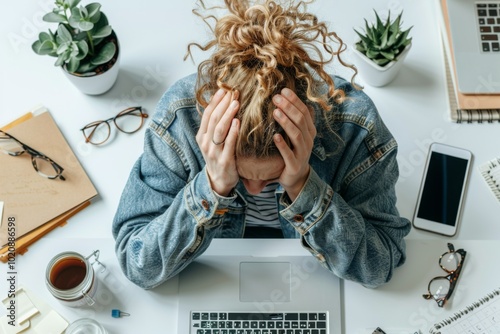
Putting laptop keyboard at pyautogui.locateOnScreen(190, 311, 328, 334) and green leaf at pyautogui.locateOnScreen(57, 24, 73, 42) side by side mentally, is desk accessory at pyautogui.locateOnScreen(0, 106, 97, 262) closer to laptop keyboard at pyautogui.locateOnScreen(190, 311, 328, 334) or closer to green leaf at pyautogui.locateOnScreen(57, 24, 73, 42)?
green leaf at pyautogui.locateOnScreen(57, 24, 73, 42)

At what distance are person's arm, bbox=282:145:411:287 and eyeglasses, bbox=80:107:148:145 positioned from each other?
0.44 metres

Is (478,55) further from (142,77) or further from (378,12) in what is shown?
(142,77)

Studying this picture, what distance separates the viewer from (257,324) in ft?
3.61

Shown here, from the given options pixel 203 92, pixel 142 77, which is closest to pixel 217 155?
pixel 203 92

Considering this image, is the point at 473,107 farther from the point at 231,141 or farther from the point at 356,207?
the point at 231,141

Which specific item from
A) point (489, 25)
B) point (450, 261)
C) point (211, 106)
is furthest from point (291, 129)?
point (489, 25)

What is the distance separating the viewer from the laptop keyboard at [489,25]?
130 centimetres

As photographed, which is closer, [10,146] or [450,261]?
[450,261]

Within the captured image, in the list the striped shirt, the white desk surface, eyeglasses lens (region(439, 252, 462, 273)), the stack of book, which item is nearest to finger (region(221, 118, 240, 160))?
the striped shirt

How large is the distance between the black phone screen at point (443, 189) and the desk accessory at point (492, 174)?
4cm

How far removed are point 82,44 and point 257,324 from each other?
0.63 metres

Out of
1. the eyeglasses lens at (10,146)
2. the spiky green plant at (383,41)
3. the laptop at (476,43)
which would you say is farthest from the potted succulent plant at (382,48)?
the eyeglasses lens at (10,146)

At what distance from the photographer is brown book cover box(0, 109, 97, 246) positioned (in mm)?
1218

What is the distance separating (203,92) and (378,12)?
22.6 inches
